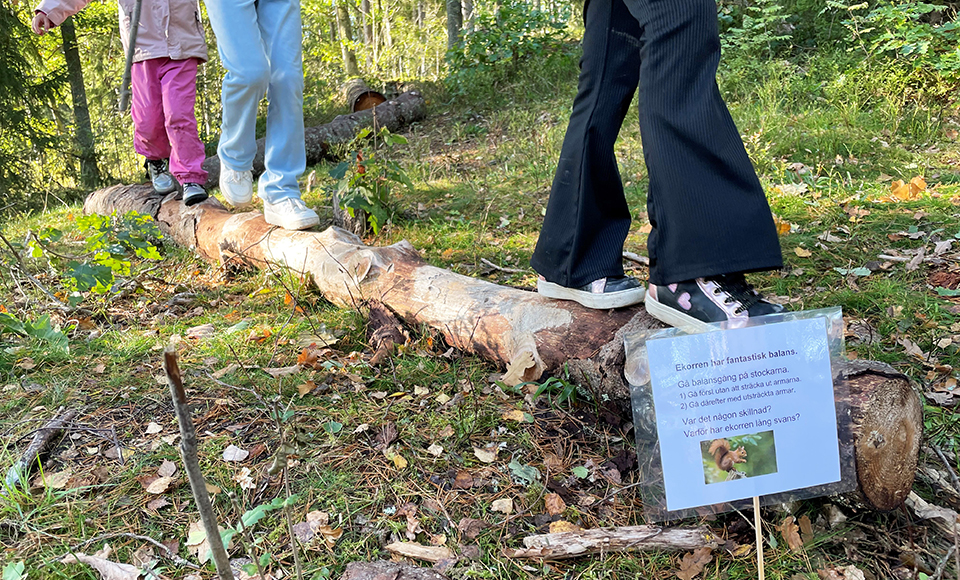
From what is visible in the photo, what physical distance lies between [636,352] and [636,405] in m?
0.14

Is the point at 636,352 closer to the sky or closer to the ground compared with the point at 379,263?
closer to the sky

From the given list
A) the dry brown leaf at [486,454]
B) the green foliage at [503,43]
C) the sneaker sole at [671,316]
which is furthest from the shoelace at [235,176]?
the green foliage at [503,43]

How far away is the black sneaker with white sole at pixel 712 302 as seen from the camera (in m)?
1.65

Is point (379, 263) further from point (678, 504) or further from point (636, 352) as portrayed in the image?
point (678, 504)

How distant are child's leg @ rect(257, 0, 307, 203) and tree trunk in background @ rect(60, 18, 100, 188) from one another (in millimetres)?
7224

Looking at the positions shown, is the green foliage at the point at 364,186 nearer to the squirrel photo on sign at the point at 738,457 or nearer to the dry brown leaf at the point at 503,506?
the dry brown leaf at the point at 503,506

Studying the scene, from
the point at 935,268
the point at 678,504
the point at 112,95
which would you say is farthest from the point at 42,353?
the point at 112,95

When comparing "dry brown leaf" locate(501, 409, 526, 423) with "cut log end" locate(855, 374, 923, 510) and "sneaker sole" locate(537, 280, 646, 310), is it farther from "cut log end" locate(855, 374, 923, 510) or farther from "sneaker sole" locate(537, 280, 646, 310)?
"cut log end" locate(855, 374, 923, 510)

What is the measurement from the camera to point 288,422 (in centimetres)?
194

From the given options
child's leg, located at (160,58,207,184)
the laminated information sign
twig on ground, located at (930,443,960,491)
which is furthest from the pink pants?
twig on ground, located at (930,443,960,491)

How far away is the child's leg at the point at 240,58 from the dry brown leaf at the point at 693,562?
3.04m

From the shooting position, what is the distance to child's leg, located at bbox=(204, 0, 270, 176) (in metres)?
3.20

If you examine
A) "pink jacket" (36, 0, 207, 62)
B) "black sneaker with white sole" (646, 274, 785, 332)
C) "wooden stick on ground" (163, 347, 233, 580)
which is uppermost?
"pink jacket" (36, 0, 207, 62)

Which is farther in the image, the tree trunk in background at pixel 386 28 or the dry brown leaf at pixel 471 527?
the tree trunk in background at pixel 386 28
